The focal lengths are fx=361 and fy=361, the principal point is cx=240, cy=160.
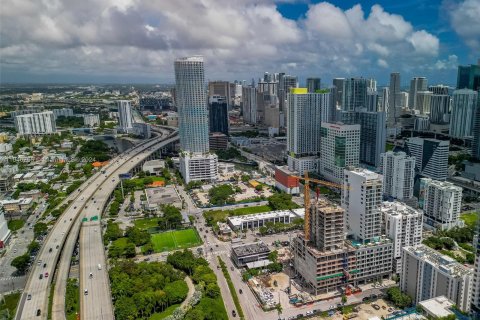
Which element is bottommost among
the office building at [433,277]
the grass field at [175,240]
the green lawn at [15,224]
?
the grass field at [175,240]

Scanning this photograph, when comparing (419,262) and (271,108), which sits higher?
(271,108)

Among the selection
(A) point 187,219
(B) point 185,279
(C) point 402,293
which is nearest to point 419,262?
(C) point 402,293

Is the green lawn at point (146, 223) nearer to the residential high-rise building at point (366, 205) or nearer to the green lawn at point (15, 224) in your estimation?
the green lawn at point (15, 224)

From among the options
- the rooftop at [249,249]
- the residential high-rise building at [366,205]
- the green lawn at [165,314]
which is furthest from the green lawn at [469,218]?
the green lawn at [165,314]

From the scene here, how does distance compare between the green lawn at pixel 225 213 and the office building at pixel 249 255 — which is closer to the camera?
the office building at pixel 249 255

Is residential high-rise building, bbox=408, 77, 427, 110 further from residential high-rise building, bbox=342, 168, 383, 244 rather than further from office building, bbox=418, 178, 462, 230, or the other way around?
residential high-rise building, bbox=342, 168, 383, 244

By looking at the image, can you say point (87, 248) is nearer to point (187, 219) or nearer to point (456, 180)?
point (187, 219)

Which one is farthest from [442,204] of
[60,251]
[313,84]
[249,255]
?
[313,84]

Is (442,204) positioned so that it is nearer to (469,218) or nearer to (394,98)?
(469,218)
